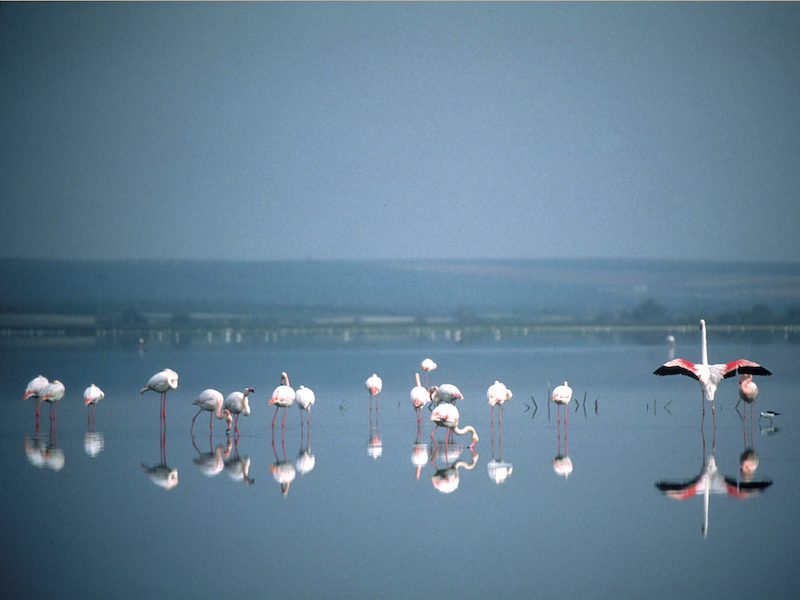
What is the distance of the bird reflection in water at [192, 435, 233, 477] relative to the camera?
34.2 feet

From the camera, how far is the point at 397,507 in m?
8.66

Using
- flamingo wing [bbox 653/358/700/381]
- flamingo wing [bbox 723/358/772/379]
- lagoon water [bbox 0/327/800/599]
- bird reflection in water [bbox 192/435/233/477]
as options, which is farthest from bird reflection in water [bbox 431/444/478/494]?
flamingo wing [bbox 723/358/772/379]

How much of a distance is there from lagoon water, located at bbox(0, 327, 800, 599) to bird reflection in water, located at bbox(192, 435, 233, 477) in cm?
5

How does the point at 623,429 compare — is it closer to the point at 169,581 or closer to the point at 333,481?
the point at 333,481

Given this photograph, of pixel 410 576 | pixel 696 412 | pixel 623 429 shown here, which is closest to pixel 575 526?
pixel 410 576

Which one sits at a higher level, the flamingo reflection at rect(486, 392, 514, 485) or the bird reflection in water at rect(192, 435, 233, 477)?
the bird reflection in water at rect(192, 435, 233, 477)

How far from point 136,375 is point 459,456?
1598 cm

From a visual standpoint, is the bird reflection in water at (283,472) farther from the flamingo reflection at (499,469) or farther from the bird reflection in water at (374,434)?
the flamingo reflection at (499,469)

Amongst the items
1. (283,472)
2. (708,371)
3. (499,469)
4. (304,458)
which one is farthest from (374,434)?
(708,371)

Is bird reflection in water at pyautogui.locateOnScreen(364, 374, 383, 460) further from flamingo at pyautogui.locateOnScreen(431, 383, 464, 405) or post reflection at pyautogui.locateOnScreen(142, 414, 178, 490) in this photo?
post reflection at pyautogui.locateOnScreen(142, 414, 178, 490)

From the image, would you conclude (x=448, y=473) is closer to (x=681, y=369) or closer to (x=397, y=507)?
(x=397, y=507)

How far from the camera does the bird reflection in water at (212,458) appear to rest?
34.2 ft

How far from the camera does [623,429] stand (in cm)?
1329

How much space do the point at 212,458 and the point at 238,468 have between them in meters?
0.84
